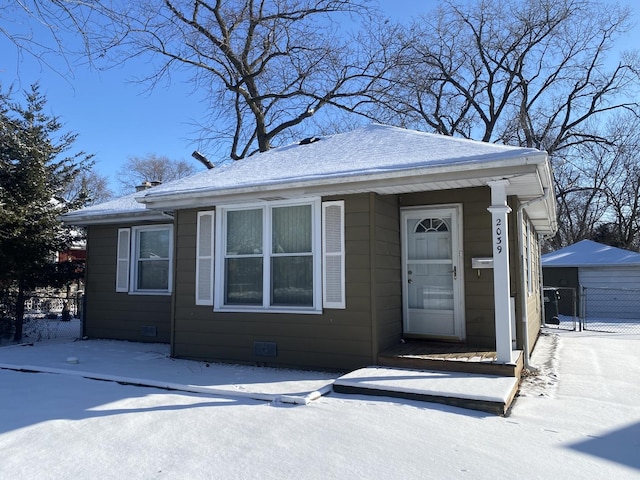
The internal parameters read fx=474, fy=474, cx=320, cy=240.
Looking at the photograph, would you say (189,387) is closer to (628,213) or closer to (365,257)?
(365,257)

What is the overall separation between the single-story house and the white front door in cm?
1

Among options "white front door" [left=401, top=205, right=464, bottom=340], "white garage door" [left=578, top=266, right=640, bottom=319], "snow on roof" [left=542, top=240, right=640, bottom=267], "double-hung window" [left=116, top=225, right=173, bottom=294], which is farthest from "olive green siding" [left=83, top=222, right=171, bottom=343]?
"snow on roof" [left=542, top=240, right=640, bottom=267]

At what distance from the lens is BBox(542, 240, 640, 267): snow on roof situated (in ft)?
52.1

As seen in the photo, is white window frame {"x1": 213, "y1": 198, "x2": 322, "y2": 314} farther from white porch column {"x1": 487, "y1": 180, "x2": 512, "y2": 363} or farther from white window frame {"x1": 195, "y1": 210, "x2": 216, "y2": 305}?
white porch column {"x1": 487, "y1": 180, "x2": 512, "y2": 363}

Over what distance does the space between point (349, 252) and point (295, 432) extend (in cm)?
256

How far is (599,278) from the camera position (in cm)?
1627

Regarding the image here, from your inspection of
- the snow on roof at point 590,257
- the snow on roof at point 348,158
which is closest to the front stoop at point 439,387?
the snow on roof at point 348,158

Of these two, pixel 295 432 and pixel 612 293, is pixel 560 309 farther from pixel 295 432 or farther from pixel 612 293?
pixel 295 432

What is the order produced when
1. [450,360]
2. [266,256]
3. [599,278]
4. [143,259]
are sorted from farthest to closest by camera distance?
[599,278] < [143,259] < [266,256] < [450,360]

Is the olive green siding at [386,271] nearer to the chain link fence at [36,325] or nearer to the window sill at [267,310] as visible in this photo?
the window sill at [267,310]

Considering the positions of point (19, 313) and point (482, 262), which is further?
point (19, 313)

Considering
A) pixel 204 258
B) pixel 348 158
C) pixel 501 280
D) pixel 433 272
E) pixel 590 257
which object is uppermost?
pixel 348 158

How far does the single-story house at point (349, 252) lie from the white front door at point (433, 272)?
0.01 metres

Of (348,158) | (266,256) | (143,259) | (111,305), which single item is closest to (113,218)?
(143,259)
